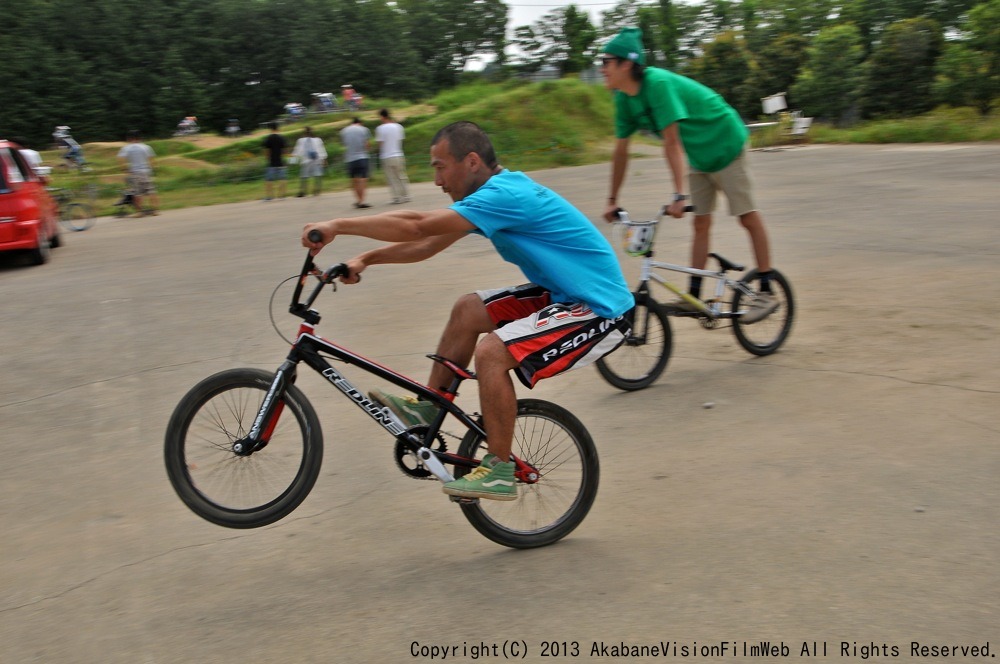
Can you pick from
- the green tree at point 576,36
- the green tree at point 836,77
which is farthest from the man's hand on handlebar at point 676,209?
the green tree at point 576,36

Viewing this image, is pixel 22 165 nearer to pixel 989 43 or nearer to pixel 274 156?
pixel 274 156

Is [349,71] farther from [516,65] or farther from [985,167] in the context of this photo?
[985,167]

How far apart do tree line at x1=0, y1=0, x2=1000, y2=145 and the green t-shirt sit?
3578cm

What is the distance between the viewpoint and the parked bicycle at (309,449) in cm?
403

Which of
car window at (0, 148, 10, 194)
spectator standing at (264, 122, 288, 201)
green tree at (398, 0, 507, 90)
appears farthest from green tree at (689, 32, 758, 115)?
car window at (0, 148, 10, 194)

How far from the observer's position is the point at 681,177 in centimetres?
642

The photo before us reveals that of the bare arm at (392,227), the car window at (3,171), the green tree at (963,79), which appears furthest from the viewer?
the green tree at (963,79)

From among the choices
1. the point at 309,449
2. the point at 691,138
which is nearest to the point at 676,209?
the point at 691,138

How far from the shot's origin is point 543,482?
13.9 feet

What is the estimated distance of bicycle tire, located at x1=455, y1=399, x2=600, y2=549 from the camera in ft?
13.5

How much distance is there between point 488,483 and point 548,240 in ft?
3.45

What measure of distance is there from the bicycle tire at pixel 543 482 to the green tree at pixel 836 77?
45.8 m

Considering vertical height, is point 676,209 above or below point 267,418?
above

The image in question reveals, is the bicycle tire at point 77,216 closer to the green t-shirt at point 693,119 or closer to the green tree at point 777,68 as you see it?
the green t-shirt at point 693,119
